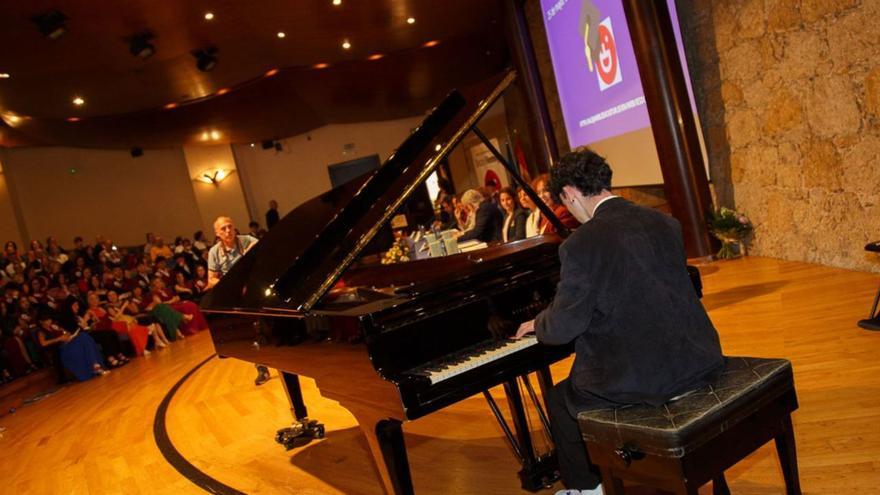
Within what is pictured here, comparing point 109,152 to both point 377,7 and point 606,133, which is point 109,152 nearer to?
point 377,7

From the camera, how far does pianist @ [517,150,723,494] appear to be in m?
1.99

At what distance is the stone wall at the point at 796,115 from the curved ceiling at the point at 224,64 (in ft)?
18.8

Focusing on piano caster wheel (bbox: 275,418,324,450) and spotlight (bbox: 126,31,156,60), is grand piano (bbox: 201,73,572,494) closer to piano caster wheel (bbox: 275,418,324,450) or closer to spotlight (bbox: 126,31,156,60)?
piano caster wheel (bbox: 275,418,324,450)

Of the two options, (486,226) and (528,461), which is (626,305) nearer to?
(528,461)

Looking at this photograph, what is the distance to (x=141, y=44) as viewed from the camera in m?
9.84

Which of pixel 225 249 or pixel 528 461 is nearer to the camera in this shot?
pixel 528 461

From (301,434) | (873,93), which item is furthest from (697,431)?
(873,93)

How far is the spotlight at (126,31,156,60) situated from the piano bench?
9429 millimetres

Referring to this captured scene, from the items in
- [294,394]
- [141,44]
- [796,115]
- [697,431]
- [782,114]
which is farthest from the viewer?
[141,44]

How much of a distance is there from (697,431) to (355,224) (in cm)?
161

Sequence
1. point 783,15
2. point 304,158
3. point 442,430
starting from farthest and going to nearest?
point 304,158 → point 783,15 → point 442,430

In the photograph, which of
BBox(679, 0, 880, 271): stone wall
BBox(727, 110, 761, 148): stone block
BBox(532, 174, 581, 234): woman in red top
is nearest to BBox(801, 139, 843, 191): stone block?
BBox(679, 0, 880, 271): stone wall

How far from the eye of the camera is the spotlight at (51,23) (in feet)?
27.6

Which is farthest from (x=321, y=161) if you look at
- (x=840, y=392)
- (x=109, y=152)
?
(x=840, y=392)
